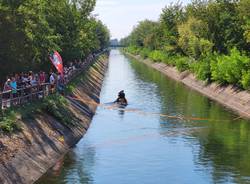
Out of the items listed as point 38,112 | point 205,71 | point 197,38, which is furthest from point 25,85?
point 197,38

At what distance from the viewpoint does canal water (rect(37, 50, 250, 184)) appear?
2800 cm

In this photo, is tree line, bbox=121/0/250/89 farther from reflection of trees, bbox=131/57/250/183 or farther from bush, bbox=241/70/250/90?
reflection of trees, bbox=131/57/250/183

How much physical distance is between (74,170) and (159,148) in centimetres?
785

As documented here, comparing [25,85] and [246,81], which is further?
[246,81]

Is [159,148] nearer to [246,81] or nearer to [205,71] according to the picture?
[246,81]

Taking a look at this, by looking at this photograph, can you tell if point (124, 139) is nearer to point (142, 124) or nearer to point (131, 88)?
point (142, 124)

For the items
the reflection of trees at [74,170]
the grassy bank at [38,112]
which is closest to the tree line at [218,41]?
the grassy bank at [38,112]

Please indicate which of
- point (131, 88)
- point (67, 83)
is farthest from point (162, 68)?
point (67, 83)

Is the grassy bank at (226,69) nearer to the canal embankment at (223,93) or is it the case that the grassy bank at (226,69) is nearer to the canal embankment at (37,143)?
the canal embankment at (223,93)

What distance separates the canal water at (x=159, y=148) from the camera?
2800cm

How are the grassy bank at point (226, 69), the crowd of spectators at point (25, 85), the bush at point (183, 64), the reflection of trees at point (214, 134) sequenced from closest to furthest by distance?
the reflection of trees at point (214, 134), the crowd of spectators at point (25, 85), the grassy bank at point (226, 69), the bush at point (183, 64)

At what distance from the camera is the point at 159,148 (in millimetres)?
34969

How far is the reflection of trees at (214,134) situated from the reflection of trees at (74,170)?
20.9 ft

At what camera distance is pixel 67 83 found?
5281cm
